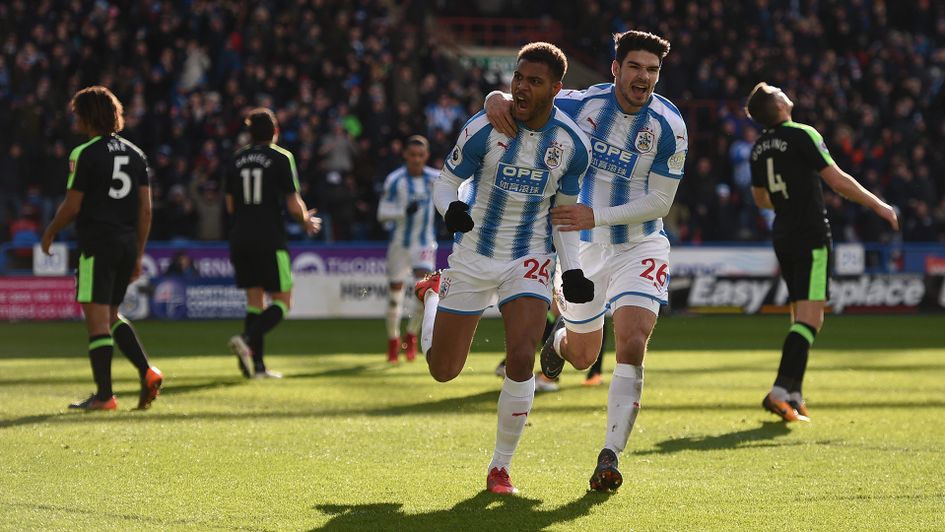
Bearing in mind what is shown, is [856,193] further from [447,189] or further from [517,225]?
[447,189]

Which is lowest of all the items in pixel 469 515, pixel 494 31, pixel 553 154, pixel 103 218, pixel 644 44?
pixel 469 515

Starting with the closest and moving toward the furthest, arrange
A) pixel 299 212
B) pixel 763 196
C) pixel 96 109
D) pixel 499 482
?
pixel 499 482 → pixel 96 109 → pixel 763 196 → pixel 299 212

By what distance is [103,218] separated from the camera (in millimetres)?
8898

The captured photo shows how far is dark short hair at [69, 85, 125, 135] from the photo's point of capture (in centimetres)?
883

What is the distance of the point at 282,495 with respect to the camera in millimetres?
5977

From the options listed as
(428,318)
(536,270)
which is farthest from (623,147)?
(428,318)

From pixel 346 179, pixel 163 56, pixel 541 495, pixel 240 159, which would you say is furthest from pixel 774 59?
pixel 541 495

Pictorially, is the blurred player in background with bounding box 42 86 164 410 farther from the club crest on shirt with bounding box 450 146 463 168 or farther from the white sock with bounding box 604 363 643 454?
the white sock with bounding box 604 363 643 454

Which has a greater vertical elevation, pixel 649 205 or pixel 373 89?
pixel 373 89

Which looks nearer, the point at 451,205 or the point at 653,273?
the point at 451,205

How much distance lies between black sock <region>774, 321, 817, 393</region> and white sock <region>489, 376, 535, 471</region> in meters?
3.34

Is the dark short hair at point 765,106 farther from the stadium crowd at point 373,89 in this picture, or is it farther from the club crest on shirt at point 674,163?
the stadium crowd at point 373,89

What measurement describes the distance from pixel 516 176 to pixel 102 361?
4.04m

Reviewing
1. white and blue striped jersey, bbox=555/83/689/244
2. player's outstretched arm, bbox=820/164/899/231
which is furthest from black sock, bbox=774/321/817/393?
white and blue striped jersey, bbox=555/83/689/244
